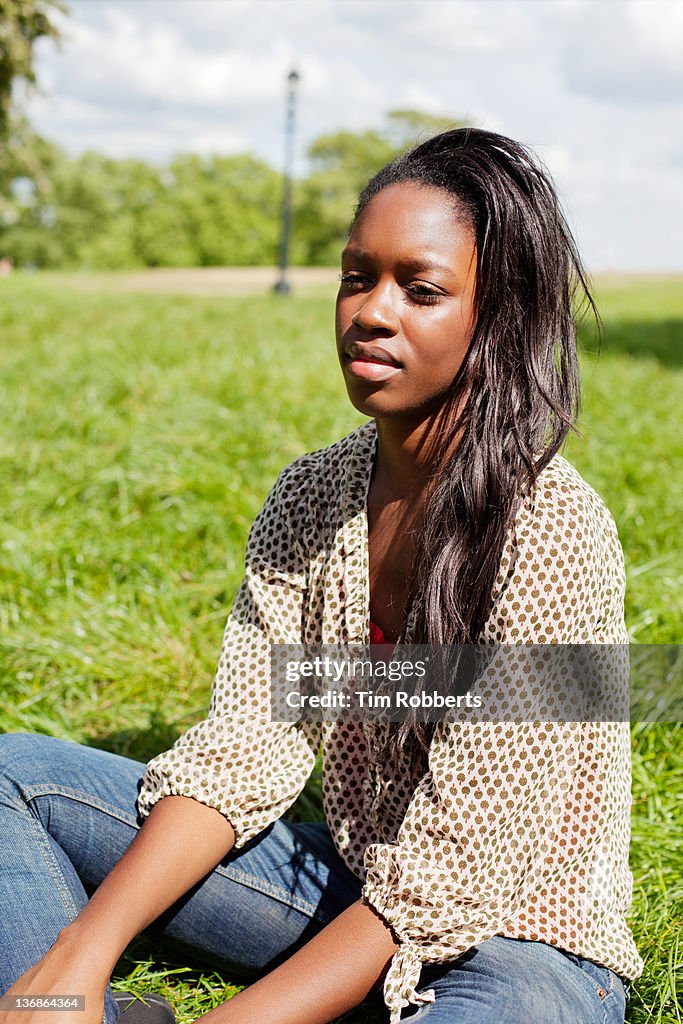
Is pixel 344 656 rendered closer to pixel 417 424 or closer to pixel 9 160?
pixel 417 424

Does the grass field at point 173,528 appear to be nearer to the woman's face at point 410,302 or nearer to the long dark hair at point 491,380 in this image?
the long dark hair at point 491,380

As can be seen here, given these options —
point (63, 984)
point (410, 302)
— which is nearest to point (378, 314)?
point (410, 302)

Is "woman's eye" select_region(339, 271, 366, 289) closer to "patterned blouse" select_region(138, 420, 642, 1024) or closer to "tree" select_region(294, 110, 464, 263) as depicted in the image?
"patterned blouse" select_region(138, 420, 642, 1024)

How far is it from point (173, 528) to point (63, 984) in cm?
278

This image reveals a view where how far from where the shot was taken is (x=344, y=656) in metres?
1.92

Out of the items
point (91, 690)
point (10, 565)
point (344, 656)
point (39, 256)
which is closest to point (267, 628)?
point (344, 656)

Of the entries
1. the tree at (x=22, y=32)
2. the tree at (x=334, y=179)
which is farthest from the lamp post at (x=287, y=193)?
the tree at (x=334, y=179)

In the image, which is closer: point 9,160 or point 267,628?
point 267,628

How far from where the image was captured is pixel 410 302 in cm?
171

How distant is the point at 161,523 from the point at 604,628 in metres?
2.83

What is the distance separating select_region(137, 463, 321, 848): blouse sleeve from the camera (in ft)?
6.21

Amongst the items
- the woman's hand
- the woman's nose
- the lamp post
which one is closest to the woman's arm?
the woman's hand

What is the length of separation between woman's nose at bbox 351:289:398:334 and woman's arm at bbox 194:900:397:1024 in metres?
0.90

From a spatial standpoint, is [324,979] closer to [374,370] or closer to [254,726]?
[254,726]
